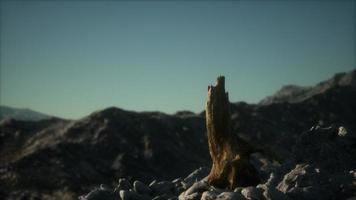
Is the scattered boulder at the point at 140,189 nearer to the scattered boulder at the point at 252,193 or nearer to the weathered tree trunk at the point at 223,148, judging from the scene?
the weathered tree trunk at the point at 223,148

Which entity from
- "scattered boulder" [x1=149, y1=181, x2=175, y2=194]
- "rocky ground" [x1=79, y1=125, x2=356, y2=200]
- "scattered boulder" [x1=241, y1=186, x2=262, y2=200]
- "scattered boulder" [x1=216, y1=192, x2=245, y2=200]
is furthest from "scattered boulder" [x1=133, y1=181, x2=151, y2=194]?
"scattered boulder" [x1=241, y1=186, x2=262, y2=200]

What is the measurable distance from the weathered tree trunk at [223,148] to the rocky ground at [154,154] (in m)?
0.78

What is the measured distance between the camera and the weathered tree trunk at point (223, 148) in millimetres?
12523

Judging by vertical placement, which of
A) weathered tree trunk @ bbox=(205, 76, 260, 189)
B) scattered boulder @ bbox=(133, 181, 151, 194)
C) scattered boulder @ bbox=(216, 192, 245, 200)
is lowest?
scattered boulder @ bbox=(133, 181, 151, 194)

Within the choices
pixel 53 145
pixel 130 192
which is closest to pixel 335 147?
pixel 130 192

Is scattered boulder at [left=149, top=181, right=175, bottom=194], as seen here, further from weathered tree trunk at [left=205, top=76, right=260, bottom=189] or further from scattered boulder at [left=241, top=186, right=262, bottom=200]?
scattered boulder at [left=241, top=186, right=262, bottom=200]

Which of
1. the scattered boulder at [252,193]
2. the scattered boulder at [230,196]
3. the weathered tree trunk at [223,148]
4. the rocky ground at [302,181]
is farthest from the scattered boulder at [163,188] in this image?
the scattered boulder at [252,193]

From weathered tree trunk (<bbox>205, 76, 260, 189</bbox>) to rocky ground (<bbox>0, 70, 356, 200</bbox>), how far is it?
2.55 feet

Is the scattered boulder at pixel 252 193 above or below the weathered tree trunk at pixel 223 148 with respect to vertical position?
below

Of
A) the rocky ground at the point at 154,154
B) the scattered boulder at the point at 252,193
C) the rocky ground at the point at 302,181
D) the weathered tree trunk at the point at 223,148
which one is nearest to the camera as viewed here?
the scattered boulder at the point at 252,193

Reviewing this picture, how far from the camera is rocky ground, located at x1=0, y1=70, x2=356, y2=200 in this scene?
1227 cm

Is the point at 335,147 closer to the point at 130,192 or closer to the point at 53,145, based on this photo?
the point at 130,192

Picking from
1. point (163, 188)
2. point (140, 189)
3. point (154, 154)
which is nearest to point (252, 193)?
point (163, 188)

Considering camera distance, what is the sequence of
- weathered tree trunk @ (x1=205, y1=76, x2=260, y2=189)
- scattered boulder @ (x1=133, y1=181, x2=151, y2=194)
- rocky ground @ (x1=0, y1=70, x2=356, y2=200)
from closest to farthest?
1. rocky ground @ (x1=0, y1=70, x2=356, y2=200)
2. weathered tree trunk @ (x1=205, y1=76, x2=260, y2=189)
3. scattered boulder @ (x1=133, y1=181, x2=151, y2=194)
